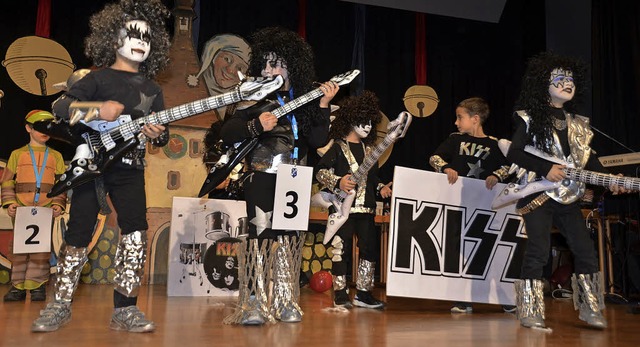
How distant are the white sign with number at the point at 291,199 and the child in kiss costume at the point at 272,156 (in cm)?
7

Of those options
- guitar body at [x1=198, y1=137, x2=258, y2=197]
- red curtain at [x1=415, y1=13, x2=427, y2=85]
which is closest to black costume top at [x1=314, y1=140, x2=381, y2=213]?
guitar body at [x1=198, y1=137, x2=258, y2=197]

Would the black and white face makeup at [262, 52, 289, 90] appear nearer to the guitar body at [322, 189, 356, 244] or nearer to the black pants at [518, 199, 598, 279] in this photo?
the guitar body at [322, 189, 356, 244]

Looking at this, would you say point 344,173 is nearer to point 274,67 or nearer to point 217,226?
point 274,67

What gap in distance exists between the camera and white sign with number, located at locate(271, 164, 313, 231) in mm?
3291

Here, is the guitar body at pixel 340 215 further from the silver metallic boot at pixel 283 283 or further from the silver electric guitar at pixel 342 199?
the silver metallic boot at pixel 283 283

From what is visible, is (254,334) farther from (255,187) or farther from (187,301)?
(187,301)

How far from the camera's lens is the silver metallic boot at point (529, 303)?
3500 mm

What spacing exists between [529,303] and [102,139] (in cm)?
243

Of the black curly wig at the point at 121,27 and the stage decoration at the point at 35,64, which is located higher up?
the stage decoration at the point at 35,64

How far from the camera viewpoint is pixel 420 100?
811cm

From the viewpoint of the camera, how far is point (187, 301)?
4.70 m

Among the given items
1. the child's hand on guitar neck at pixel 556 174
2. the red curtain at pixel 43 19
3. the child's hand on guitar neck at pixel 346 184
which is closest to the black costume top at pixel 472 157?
the child's hand on guitar neck at pixel 346 184

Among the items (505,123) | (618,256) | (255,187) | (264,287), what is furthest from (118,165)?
(505,123)

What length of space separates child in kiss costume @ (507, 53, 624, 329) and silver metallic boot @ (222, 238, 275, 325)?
4.75 ft
